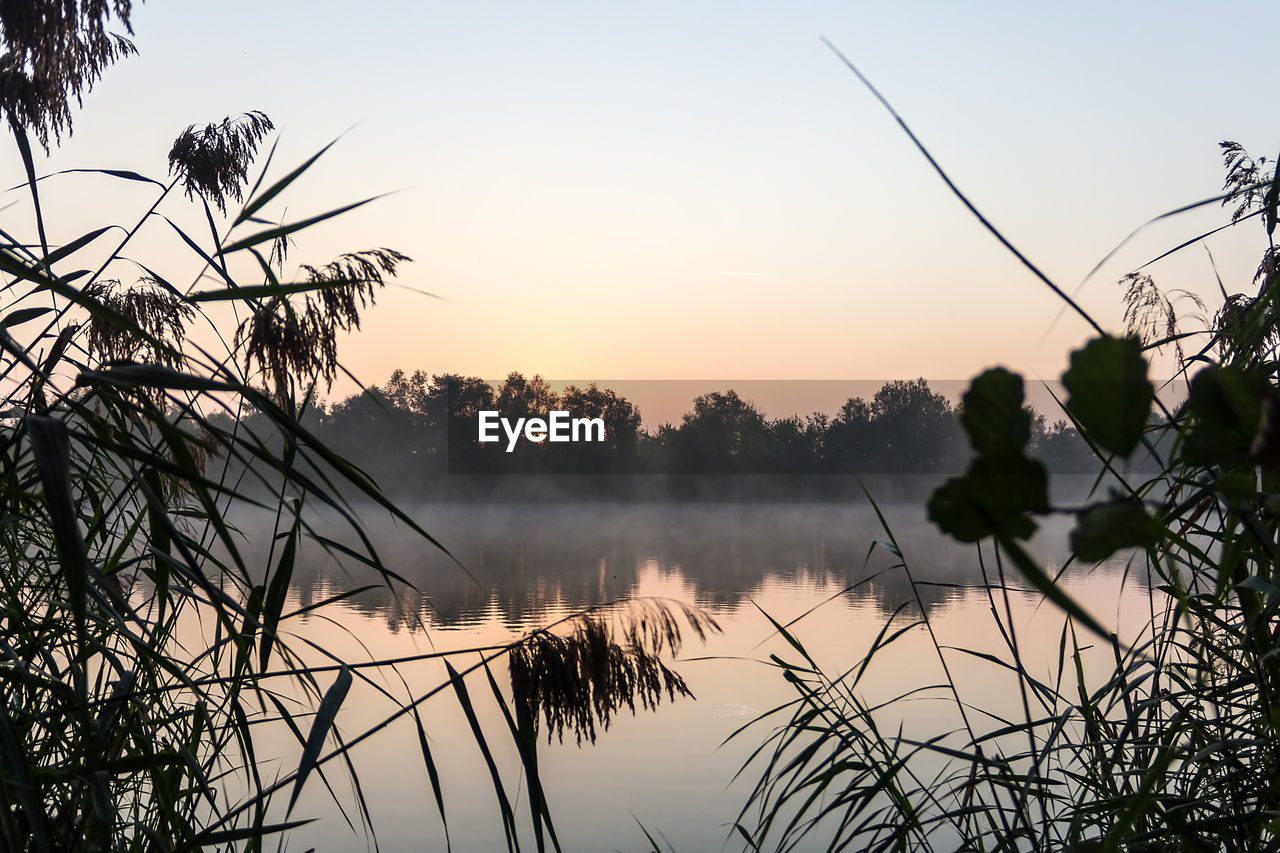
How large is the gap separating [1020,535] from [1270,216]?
85 centimetres

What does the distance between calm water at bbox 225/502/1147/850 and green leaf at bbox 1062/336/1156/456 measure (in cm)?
62

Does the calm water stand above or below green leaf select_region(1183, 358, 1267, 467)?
below

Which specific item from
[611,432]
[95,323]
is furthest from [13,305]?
[611,432]

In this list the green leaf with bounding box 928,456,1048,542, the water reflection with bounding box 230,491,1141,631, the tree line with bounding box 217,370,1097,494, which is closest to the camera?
the green leaf with bounding box 928,456,1048,542

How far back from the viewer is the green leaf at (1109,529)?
146mm

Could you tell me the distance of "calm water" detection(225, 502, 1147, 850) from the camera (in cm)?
342

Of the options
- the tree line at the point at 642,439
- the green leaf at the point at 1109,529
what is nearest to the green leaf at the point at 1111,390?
the green leaf at the point at 1109,529

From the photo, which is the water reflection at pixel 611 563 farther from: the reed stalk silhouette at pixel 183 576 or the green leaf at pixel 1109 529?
the green leaf at pixel 1109 529

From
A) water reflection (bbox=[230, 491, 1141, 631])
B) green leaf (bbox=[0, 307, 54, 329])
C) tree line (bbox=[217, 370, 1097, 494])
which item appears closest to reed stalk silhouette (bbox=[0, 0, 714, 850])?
green leaf (bbox=[0, 307, 54, 329])

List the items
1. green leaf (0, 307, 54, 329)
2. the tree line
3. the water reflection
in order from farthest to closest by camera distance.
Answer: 1. the tree line
2. the water reflection
3. green leaf (0, 307, 54, 329)

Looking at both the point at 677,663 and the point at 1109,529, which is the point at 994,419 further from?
the point at 677,663

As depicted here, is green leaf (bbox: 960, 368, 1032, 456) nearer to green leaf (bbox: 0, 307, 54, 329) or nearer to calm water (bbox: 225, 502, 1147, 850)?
calm water (bbox: 225, 502, 1147, 850)

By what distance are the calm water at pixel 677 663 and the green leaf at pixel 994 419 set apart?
24.4 inches

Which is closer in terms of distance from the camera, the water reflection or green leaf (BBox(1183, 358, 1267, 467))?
green leaf (BBox(1183, 358, 1267, 467))
